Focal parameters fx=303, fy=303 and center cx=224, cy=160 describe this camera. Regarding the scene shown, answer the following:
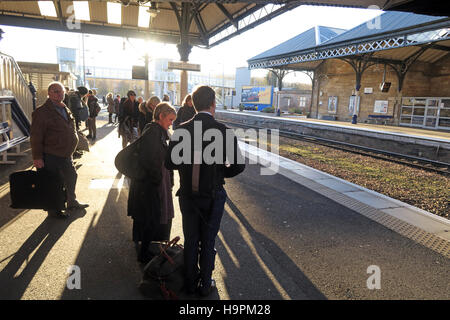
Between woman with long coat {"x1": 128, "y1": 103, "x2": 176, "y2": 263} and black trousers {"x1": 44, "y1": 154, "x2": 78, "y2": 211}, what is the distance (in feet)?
6.10

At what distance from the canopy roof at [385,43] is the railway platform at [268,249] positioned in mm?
14944

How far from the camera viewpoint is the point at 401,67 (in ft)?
80.3

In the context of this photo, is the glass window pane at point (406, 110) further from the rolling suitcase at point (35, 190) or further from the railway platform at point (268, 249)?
the rolling suitcase at point (35, 190)

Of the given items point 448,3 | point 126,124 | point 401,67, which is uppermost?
point 401,67

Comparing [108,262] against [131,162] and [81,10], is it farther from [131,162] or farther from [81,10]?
[81,10]

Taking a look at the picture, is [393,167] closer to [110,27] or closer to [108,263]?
[108,263]

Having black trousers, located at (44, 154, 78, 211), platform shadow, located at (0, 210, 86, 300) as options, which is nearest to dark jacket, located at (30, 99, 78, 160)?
black trousers, located at (44, 154, 78, 211)

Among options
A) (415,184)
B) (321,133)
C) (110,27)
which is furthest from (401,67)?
(110,27)

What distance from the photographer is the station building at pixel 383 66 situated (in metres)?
18.7

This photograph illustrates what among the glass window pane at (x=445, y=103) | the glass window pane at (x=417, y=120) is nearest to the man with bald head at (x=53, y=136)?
the glass window pane at (x=445, y=103)

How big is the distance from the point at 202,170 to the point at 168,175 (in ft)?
2.82

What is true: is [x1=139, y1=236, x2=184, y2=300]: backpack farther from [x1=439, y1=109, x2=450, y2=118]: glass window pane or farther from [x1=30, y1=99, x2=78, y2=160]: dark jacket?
[x1=439, y1=109, x2=450, y2=118]: glass window pane

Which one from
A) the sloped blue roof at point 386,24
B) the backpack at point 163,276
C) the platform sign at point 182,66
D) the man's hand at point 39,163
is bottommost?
the backpack at point 163,276
